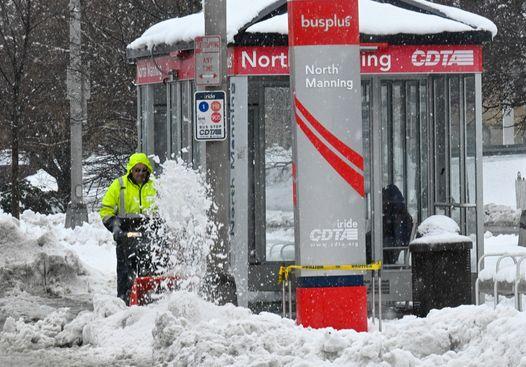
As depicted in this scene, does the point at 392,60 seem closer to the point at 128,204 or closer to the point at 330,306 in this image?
the point at 128,204

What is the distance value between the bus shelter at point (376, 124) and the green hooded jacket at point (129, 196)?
2.12 ft

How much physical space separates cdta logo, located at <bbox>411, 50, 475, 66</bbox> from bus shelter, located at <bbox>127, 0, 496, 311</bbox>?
0.04 ft

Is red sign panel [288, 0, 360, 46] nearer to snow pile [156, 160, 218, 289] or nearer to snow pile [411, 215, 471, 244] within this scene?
snow pile [156, 160, 218, 289]

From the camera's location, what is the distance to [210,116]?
1223 centimetres

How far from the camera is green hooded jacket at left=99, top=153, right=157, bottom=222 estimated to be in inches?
547

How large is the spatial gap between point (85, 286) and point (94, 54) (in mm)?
10696

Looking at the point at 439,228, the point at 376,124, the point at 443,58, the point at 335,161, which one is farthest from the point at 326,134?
the point at 443,58

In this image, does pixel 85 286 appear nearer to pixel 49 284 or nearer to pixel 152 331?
pixel 49 284

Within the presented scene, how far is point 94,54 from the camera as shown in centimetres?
2675

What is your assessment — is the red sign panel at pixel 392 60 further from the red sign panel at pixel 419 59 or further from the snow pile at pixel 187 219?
the snow pile at pixel 187 219

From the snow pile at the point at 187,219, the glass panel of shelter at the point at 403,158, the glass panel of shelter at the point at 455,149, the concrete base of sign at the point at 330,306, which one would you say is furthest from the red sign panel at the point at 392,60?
the concrete base of sign at the point at 330,306

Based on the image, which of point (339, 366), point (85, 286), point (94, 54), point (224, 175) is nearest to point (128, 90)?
point (94, 54)

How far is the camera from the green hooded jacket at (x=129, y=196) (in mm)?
13883

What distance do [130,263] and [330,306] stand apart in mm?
3827
